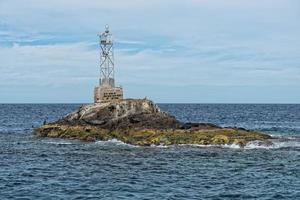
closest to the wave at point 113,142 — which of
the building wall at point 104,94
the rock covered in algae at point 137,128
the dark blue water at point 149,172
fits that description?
the rock covered in algae at point 137,128

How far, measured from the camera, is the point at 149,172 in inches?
1542

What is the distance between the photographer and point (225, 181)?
117ft

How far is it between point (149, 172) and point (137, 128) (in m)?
23.0

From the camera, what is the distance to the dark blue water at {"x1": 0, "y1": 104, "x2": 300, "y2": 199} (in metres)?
32.1

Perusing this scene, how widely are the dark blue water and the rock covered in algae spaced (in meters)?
2.64

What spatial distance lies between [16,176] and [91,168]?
6195 millimetres

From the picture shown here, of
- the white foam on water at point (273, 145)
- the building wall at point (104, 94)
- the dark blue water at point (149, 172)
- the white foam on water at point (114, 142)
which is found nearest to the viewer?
the dark blue water at point (149, 172)

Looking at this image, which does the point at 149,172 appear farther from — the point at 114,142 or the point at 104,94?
the point at 104,94

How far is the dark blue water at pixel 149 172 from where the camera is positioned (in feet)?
105

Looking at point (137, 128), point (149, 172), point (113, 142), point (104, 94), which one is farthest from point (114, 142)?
point (149, 172)

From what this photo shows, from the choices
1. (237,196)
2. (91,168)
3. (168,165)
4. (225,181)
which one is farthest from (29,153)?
(237,196)

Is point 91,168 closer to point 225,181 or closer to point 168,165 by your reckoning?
point 168,165

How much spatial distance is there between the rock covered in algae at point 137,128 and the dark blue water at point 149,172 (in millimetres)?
2636

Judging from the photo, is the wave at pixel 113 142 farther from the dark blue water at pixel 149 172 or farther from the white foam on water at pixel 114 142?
the dark blue water at pixel 149 172
